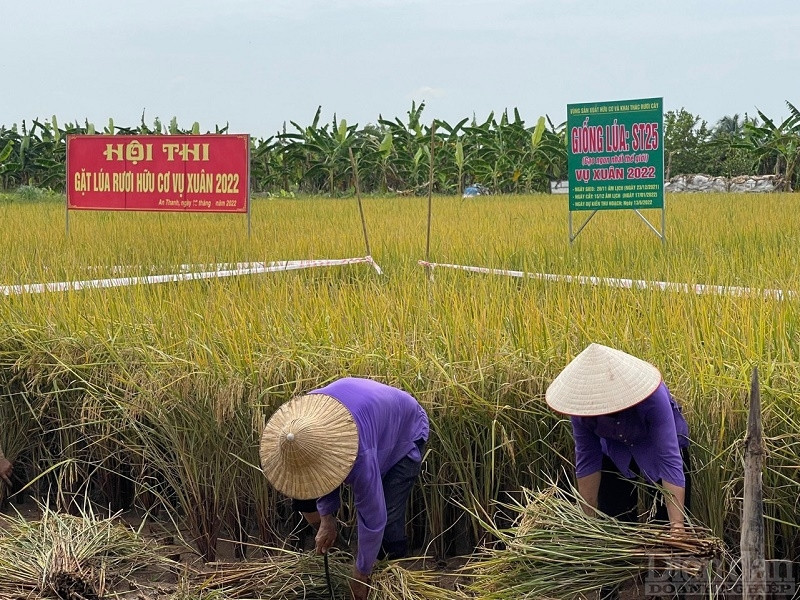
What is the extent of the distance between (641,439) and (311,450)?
94 cm

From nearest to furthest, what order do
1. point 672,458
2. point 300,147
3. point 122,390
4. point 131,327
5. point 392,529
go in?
point 672,458, point 392,529, point 122,390, point 131,327, point 300,147

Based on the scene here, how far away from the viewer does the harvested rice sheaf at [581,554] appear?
245 cm

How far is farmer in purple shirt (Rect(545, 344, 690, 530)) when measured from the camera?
8.60 ft

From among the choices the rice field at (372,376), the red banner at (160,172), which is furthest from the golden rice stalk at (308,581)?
the red banner at (160,172)

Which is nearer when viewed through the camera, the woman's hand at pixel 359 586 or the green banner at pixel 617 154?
the woman's hand at pixel 359 586

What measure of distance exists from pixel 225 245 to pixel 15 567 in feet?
16.4

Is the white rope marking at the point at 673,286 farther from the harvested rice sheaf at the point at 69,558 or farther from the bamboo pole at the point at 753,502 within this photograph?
the harvested rice sheaf at the point at 69,558

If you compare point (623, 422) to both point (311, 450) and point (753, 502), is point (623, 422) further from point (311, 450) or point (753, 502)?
point (311, 450)

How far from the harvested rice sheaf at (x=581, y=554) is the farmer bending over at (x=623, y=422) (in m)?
0.06

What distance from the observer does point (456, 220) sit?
11.3 meters

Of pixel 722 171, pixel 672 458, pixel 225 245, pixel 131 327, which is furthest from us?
pixel 722 171

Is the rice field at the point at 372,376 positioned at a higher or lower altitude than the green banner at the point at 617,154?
lower

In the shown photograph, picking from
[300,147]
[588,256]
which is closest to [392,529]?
[588,256]

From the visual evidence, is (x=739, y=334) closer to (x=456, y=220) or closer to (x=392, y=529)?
(x=392, y=529)
